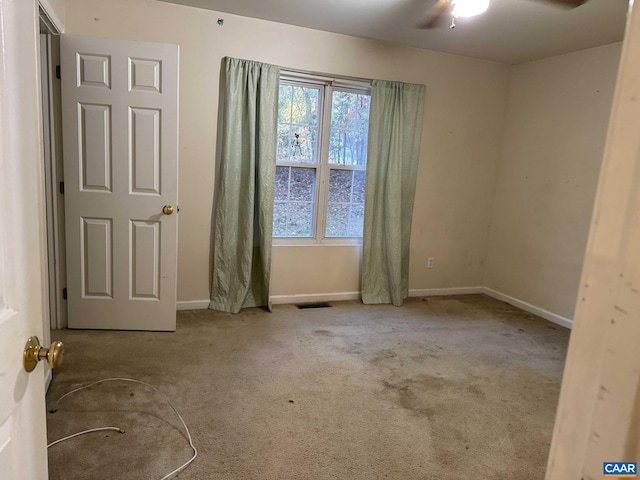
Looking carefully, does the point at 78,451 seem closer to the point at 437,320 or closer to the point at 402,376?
the point at 402,376

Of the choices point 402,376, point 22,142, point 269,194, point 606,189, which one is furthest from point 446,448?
point 269,194

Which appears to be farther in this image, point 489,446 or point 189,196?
point 189,196

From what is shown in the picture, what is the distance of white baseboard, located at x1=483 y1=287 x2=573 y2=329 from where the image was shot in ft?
12.4

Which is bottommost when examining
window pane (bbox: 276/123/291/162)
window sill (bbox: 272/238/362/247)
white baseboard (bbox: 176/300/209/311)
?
white baseboard (bbox: 176/300/209/311)

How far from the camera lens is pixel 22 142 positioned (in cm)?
70

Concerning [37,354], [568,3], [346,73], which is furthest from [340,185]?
[37,354]

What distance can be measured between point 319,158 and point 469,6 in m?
1.88

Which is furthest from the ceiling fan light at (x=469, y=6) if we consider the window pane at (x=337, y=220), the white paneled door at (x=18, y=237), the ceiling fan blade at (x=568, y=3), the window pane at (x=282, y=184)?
the white paneled door at (x=18, y=237)

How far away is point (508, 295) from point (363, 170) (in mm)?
2103

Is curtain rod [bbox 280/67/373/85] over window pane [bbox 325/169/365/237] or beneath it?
over

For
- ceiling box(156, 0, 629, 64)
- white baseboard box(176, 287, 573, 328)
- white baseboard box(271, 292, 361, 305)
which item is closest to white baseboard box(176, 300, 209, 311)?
white baseboard box(176, 287, 573, 328)

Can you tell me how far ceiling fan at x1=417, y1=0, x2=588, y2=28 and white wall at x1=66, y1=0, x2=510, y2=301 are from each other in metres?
0.72

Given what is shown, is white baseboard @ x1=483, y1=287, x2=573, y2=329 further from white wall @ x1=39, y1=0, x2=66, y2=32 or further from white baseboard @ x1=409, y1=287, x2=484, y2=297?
white wall @ x1=39, y1=0, x2=66, y2=32

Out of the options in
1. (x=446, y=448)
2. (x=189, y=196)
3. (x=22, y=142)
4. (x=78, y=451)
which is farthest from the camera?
(x=189, y=196)
